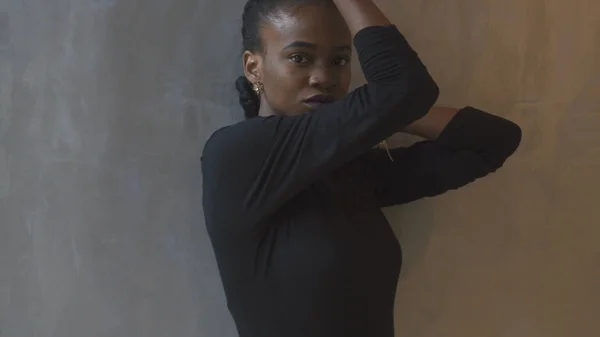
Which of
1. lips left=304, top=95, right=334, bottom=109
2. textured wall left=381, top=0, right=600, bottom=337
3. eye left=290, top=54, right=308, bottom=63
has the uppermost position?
eye left=290, top=54, right=308, bottom=63

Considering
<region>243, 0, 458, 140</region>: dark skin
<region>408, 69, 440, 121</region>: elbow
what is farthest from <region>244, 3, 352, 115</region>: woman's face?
<region>408, 69, 440, 121</region>: elbow

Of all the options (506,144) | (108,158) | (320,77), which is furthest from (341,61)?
(108,158)

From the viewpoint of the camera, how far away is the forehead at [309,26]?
1011 mm

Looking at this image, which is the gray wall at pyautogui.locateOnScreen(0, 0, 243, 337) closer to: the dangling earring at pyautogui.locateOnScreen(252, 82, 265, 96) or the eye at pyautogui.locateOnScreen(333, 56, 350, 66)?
the dangling earring at pyautogui.locateOnScreen(252, 82, 265, 96)

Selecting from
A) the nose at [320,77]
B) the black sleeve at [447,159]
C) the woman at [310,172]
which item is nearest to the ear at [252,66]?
the woman at [310,172]

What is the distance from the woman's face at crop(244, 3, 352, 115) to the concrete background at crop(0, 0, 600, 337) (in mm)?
193

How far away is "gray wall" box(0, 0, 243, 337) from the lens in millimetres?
1174

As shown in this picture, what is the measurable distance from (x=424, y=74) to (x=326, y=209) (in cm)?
25

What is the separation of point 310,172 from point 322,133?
6 cm

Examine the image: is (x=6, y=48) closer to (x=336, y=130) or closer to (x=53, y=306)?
(x=53, y=306)

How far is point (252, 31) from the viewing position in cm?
110

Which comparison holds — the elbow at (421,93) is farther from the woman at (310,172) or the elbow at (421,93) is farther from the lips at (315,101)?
the lips at (315,101)

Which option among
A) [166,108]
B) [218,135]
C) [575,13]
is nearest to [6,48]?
[166,108]

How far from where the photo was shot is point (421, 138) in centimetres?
131
